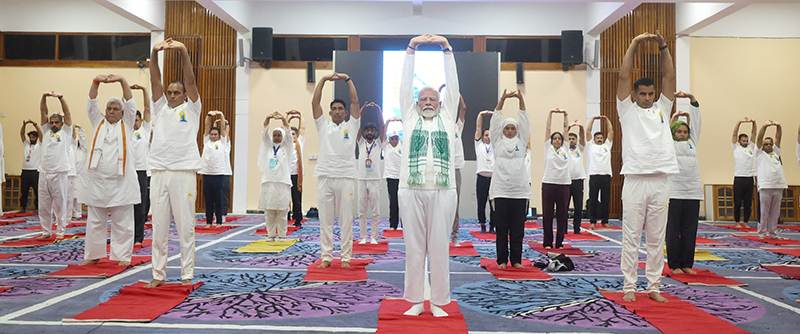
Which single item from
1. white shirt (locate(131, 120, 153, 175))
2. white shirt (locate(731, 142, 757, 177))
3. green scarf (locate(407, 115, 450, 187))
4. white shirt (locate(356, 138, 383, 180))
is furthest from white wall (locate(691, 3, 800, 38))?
white shirt (locate(131, 120, 153, 175))

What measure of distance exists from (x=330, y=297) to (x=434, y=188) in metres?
1.29

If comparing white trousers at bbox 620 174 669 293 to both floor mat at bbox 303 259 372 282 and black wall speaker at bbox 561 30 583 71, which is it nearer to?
floor mat at bbox 303 259 372 282

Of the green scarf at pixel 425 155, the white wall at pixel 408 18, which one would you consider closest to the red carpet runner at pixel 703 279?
the green scarf at pixel 425 155

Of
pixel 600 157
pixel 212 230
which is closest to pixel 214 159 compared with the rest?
pixel 212 230

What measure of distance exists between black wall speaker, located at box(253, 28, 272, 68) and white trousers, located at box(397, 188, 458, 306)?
387 inches

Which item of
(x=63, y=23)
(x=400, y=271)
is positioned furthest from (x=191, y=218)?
(x=63, y=23)

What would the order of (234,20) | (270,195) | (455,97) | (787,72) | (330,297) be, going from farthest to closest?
(787,72) → (234,20) → (270,195) → (330,297) → (455,97)

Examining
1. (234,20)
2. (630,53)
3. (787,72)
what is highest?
(234,20)

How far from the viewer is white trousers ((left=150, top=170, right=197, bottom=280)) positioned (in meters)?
4.23

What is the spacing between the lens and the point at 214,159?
8.67 m

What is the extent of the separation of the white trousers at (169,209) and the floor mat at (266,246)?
2.03 m

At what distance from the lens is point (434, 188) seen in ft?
11.0

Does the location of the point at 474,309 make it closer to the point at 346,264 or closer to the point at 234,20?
the point at 346,264

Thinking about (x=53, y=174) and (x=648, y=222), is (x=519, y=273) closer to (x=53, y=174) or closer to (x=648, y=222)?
(x=648, y=222)
